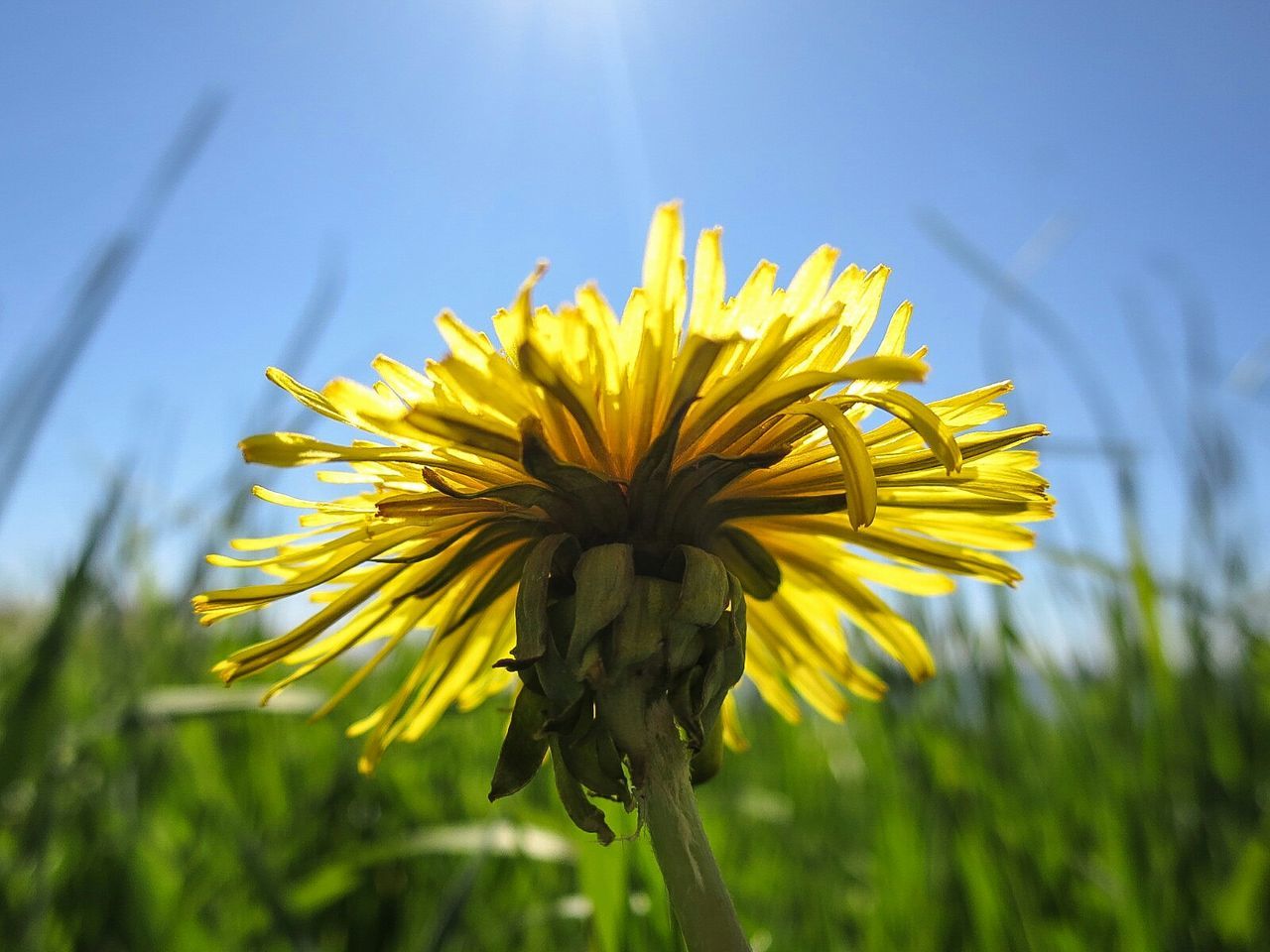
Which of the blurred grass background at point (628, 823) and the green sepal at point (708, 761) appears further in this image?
the blurred grass background at point (628, 823)

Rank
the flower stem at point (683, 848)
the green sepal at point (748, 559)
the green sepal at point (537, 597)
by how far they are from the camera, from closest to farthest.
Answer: the flower stem at point (683, 848), the green sepal at point (537, 597), the green sepal at point (748, 559)

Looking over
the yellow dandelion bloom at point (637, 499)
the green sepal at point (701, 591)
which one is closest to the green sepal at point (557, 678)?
the yellow dandelion bloom at point (637, 499)

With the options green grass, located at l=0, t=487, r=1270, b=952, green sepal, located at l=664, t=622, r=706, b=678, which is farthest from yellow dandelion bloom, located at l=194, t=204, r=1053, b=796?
green grass, located at l=0, t=487, r=1270, b=952

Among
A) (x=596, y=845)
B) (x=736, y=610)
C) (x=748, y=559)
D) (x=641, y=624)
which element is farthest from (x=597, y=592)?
(x=596, y=845)

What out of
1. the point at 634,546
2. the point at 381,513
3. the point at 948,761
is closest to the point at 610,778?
the point at 634,546

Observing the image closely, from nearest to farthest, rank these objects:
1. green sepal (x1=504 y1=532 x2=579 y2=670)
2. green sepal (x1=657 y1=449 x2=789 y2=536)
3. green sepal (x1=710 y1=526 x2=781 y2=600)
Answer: green sepal (x1=504 y1=532 x2=579 y2=670)
green sepal (x1=657 y1=449 x2=789 y2=536)
green sepal (x1=710 y1=526 x2=781 y2=600)

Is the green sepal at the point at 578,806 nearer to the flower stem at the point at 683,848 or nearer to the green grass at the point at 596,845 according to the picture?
the flower stem at the point at 683,848

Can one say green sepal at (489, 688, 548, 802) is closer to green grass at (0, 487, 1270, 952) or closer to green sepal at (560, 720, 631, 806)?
green sepal at (560, 720, 631, 806)
